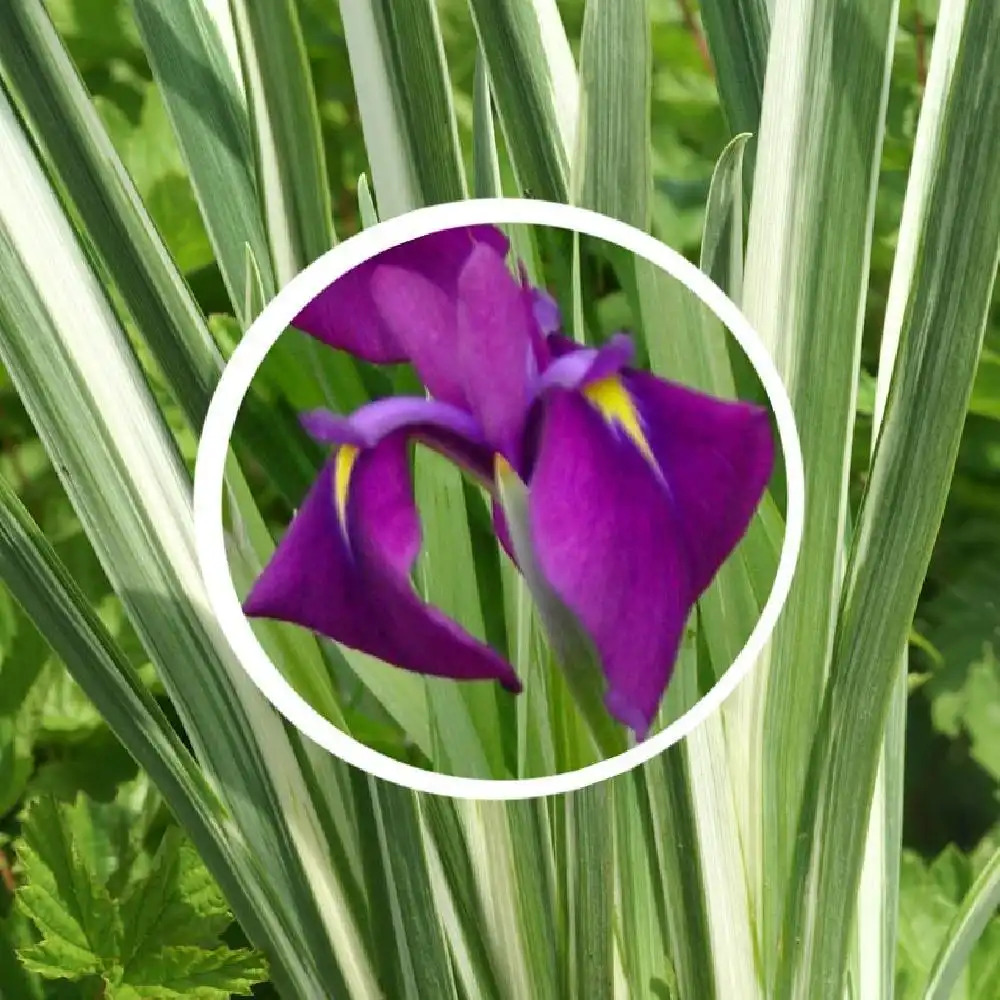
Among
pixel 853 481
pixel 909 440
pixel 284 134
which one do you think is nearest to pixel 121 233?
pixel 284 134

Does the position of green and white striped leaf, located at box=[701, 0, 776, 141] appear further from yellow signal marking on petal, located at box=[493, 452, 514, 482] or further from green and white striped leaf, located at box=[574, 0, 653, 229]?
yellow signal marking on petal, located at box=[493, 452, 514, 482]

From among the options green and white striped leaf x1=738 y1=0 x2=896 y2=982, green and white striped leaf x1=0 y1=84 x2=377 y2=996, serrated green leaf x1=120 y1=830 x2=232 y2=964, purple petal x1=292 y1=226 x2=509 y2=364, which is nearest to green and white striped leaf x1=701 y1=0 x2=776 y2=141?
green and white striped leaf x1=738 y1=0 x2=896 y2=982

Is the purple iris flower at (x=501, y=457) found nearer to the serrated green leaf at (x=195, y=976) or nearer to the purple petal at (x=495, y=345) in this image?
the purple petal at (x=495, y=345)

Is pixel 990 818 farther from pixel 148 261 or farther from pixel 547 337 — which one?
pixel 148 261

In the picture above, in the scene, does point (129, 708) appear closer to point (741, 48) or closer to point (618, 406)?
point (618, 406)

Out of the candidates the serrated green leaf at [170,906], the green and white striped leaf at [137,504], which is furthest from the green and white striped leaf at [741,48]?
the serrated green leaf at [170,906]
